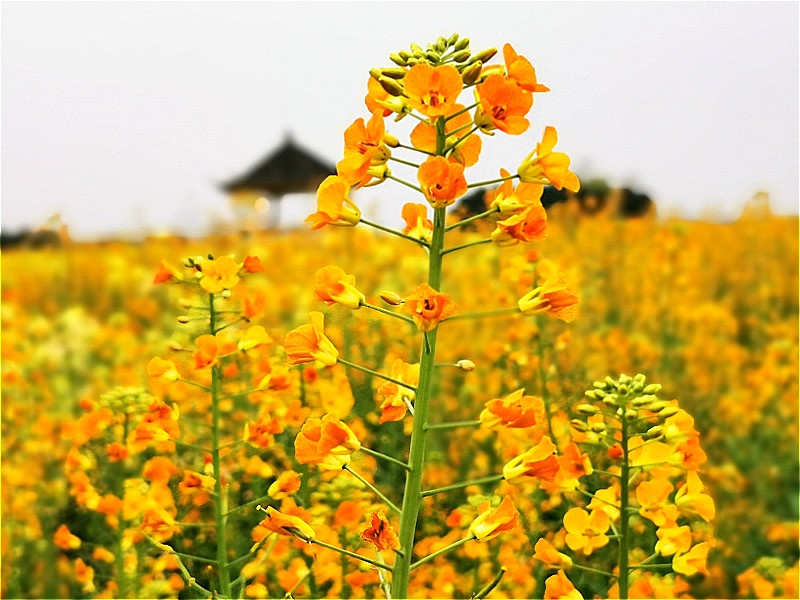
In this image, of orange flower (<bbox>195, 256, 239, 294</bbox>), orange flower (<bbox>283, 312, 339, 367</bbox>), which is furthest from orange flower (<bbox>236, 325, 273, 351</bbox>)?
orange flower (<bbox>283, 312, 339, 367</bbox>)

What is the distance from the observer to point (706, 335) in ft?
17.4

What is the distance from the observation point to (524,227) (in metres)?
1.41

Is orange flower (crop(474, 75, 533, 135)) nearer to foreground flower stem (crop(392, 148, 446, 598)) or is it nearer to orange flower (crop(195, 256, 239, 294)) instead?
foreground flower stem (crop(392, 148, 446, 598))

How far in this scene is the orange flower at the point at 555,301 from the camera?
1432mm

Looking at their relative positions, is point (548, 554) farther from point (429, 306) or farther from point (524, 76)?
point (524, 76)

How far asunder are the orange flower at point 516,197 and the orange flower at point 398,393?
32 centimetres

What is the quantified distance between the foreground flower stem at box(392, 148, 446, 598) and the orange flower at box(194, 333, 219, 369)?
20.7 inches

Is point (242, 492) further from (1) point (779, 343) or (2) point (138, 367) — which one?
(1) point (779, 343)

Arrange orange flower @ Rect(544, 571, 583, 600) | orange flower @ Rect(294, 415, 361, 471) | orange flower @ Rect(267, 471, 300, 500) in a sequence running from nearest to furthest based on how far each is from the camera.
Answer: orange flower @ Rect(294, 415, 361, 471) → orange flower @ Rect(544, 571, 583, 600) → orange flower @ Rect(267, 471, 300, 500)

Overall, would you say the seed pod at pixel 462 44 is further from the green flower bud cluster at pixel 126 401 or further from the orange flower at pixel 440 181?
the green flower bud cluster at pixel 126 401

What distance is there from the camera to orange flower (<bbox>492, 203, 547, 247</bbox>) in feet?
4.59

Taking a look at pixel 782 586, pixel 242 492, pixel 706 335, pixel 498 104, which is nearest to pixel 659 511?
pixel 498 104

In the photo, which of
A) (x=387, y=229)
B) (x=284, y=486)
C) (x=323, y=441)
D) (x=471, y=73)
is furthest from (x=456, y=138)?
(x=284, y=486)

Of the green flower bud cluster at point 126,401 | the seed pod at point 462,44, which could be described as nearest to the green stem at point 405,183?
the seed pod at point 462,44
